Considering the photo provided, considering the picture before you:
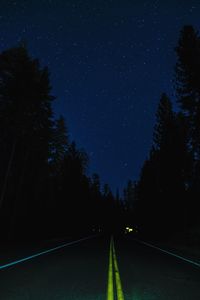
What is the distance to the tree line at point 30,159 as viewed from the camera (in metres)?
25.4

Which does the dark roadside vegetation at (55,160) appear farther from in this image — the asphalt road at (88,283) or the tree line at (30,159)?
the asphalt road at (88,283)

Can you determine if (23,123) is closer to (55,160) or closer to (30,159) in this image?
(30,159)

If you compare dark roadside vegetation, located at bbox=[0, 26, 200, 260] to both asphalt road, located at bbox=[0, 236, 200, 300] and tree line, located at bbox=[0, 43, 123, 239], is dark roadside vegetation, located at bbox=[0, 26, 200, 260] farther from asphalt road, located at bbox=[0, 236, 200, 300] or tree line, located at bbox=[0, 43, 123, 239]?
asphalt road, located at bbox=[0, 236, 200, 300]

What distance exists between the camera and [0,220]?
1211 inches

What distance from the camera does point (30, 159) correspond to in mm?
32719

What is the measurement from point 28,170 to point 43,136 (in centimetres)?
525

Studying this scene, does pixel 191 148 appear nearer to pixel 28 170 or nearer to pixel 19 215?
pixel 28 170

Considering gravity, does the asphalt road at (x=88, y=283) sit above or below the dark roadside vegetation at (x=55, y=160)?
below

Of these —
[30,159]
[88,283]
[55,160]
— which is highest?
[55,160]

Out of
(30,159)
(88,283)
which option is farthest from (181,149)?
(88,283)

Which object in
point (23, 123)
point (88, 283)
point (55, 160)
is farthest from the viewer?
point (55, 160)

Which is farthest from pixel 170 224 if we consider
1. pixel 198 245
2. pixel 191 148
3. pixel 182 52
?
pixel 182 52

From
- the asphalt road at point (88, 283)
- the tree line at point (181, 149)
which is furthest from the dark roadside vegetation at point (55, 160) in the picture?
the asphalt road at point (88, 283)

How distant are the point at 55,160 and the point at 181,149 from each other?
2205 cm
